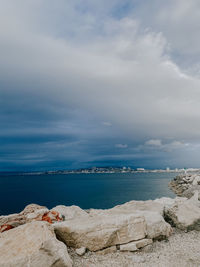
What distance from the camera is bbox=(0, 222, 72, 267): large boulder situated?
5575mm

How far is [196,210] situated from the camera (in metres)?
10.1

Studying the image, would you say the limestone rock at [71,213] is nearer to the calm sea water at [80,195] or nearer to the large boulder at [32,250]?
the large boulder at [32,250]

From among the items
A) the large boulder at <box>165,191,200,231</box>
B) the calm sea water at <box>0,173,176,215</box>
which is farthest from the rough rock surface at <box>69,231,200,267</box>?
the calm sea water at <box>0,173,176,215</box>

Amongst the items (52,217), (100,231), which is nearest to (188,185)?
(52,217)

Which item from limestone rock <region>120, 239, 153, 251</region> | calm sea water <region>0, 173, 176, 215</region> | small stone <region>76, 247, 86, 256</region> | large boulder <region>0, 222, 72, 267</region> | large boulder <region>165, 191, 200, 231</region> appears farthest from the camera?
calm sea water <region>0, 173, 176, 215</region>

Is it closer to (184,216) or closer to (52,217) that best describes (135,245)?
(184,216)

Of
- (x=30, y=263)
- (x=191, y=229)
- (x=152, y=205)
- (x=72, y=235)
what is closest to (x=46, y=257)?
(x=30, y=263)

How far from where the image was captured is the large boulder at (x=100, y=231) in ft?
24.3

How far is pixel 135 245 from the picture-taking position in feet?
25.7

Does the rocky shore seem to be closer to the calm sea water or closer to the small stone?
the small stone

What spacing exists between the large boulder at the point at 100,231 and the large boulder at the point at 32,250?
3.16 feet

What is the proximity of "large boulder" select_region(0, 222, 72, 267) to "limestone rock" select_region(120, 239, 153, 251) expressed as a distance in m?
2.31

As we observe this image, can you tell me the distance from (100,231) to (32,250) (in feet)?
8.16

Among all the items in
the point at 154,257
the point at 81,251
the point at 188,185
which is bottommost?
the point at 188,185
